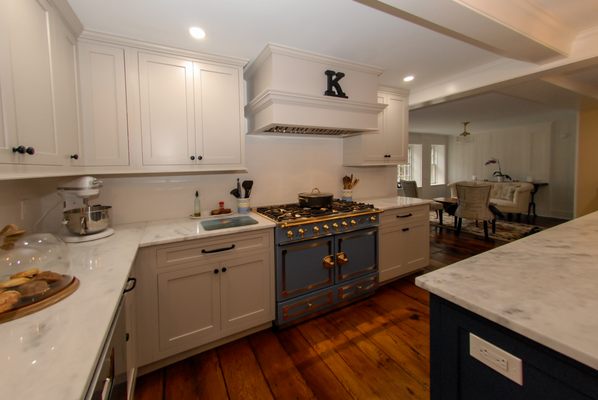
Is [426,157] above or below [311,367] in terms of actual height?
above

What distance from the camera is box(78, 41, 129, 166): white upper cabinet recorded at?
1761 millimetres

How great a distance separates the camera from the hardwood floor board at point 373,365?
5.31 ft

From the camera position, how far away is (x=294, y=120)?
7.32 ft

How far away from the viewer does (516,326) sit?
2.39 feet

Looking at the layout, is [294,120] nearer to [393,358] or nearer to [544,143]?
[393,358]

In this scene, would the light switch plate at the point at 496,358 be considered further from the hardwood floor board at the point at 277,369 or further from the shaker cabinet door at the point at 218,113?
the shaker cabinet door at the point at 218,113

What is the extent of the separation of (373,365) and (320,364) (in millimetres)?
368

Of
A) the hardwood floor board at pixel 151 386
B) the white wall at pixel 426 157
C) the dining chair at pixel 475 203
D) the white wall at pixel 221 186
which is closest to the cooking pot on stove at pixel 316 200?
the white wall at pixel 221 186

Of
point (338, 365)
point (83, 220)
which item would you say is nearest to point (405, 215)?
point (338, 365)

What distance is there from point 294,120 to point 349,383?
1962 mm

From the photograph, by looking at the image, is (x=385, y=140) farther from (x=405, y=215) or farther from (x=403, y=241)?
(x=403, y=241)

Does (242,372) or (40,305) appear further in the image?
(242,372)

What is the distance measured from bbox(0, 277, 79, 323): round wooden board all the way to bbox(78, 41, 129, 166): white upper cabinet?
3.55 feet

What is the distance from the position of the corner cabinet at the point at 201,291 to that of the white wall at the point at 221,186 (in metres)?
0.70
